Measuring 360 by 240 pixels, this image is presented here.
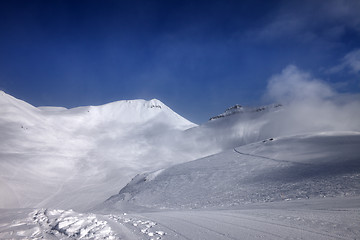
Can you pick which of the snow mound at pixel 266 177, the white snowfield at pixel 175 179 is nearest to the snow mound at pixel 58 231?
the white snowfield at pixel 175 179

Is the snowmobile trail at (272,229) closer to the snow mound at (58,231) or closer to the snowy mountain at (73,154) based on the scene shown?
the snow mound at (58,231)

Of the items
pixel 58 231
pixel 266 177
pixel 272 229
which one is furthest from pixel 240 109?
pixel 58 231

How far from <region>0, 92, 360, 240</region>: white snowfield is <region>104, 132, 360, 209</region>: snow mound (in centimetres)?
9

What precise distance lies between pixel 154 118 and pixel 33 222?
99.8m

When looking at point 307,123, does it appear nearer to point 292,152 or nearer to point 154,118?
point 292,152

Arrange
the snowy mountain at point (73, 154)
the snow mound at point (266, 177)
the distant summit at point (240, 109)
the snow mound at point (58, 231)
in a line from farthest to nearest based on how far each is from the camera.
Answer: the distant summit at point (240, 109)
the snowy mountain at point (73, 154)
the snow mound at point (266, 177)
the snow mound at point (58, 231)

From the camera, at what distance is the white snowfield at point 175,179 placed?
17.3 feet

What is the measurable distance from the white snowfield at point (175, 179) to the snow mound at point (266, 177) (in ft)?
0.30

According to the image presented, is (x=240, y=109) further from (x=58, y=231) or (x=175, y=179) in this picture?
(x=58, y=231)

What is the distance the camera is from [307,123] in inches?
2491

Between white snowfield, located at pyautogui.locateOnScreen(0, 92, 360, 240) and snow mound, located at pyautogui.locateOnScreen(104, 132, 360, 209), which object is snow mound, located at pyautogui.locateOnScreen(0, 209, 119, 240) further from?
snow mound, located at pyautogui.locateOnScreen(104, 132, 360, 209)

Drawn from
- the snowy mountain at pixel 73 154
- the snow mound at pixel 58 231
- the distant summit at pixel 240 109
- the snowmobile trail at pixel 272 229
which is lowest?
the snowmobile trail at pixel 272 229

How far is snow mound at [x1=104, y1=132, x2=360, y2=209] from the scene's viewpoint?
1197 cm

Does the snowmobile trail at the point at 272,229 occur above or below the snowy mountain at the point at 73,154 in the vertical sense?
below
